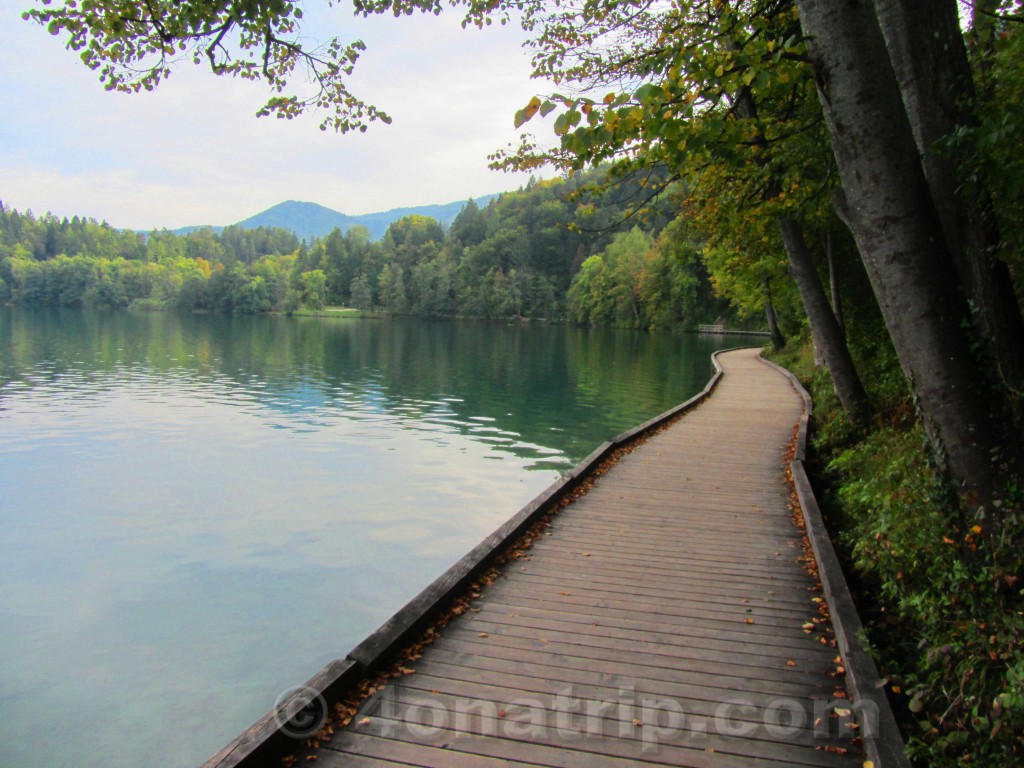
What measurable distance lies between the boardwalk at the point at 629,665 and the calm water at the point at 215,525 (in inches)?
102

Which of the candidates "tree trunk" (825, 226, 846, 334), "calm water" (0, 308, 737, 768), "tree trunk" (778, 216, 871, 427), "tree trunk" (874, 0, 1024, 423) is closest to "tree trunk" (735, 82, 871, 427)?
"tree trunk" (778, 216, 871, 427)

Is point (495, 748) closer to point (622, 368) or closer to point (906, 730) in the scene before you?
point (906, 730)

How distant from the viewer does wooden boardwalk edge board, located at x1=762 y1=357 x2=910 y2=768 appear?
3135mm

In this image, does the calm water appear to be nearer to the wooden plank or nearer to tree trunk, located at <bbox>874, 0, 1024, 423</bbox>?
the wooden plank

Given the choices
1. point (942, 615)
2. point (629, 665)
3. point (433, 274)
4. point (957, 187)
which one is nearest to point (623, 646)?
point (629, 665)

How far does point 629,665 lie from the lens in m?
4.15

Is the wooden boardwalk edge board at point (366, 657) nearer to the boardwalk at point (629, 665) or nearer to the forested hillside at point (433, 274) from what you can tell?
the boardwalk at point (629, 665)

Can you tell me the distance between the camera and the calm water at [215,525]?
600 cm

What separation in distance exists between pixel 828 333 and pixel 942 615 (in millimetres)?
8250

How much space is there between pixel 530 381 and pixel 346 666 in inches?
984

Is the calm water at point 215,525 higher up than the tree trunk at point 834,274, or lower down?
lower down

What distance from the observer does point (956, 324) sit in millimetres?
3709

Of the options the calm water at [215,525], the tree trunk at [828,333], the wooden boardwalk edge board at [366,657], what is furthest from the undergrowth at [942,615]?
the calm water at [215,525]

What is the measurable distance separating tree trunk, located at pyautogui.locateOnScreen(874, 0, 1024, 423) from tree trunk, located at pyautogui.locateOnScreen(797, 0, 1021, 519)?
169 mm
